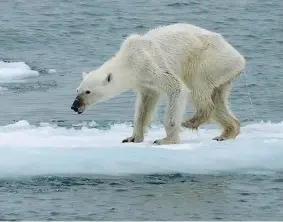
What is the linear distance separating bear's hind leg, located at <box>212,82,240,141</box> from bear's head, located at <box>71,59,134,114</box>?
116cm

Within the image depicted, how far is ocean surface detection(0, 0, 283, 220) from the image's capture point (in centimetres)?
902

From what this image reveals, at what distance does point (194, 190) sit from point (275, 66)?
32.2 feet

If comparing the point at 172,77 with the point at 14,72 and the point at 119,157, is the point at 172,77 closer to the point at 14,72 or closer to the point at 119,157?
the point at 119,157

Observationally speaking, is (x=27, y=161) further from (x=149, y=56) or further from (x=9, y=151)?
(x=149, y=56)

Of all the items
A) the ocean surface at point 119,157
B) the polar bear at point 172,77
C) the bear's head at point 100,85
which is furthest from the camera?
the polar bear at point 172,77

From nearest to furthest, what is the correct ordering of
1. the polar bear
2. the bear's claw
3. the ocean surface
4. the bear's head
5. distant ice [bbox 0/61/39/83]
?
the ocean surface → the bear's head → the polar bear → the bear's claw → distant ice [bbox 0/61/39/83]

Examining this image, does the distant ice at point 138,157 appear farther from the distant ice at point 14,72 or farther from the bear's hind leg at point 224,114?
the distant ice at point 14,72

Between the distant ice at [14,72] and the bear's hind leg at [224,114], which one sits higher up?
the distant ice at [14,72]

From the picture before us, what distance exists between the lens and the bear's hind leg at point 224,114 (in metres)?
11.6

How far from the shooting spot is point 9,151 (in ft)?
33.4

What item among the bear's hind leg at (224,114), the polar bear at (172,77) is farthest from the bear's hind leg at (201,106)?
the bear's hind leg at (224,114)

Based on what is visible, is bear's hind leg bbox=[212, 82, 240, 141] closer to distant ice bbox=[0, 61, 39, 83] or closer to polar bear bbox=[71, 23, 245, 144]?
polar bear bbox=[71, 23, 245, 144]

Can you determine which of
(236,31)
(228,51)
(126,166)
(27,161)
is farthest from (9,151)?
(236,31)

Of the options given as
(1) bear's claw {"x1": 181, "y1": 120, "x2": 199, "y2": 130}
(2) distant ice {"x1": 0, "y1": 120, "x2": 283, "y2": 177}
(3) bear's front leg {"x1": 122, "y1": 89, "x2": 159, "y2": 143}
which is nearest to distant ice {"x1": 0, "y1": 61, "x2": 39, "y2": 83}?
(3) bear's front leg {"x1": 122, "y1": 89, "x2": 159, "y2": 143}
